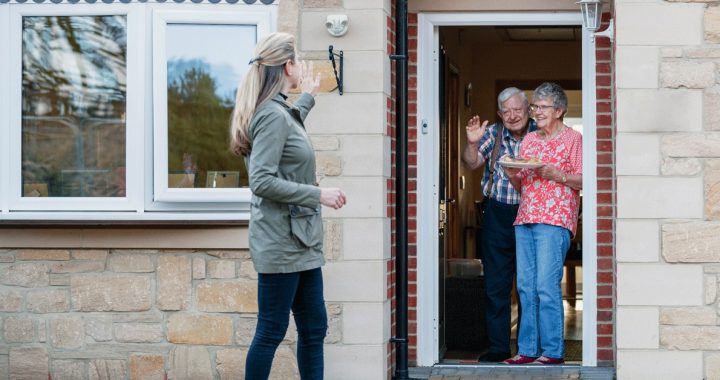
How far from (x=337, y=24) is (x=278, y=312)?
2023 millimetres

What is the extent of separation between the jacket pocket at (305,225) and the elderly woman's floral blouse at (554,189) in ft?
7.44

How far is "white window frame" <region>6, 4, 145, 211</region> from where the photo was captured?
7.11m

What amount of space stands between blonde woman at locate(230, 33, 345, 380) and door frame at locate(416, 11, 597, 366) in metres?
1.93

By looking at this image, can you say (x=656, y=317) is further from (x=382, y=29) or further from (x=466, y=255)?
(x=466, y=255)

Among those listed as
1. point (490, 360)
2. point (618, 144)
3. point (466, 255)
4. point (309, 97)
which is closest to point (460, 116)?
point (466, 255)

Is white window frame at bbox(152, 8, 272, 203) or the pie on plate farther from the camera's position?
the pie on plate

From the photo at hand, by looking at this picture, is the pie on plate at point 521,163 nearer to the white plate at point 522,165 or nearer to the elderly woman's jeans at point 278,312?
the white plate at point 522,165

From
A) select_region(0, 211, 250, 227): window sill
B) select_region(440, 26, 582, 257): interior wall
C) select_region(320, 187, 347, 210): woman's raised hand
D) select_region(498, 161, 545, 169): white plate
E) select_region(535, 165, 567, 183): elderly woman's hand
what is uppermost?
select_region(440, 26, 582, 257): interior wall

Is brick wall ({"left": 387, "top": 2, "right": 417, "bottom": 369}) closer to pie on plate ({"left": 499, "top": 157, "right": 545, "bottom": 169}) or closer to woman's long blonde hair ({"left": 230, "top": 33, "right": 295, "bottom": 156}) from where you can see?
pie on plate ({"left": 499, "top": 157, "right": 545, "bottom": 169})

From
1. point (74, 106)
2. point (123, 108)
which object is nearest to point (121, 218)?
point (123, 108)

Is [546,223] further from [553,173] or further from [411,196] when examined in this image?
[411,196]

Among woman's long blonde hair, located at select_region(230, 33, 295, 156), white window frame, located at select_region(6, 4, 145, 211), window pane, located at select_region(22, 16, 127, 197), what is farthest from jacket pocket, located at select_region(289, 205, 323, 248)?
window pane, located at select_region(22, 16, 127, 197)

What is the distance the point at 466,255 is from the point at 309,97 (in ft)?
15.7

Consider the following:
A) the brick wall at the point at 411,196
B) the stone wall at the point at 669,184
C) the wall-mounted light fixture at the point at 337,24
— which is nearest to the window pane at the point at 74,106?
the wall-mounted light fixture at the point at 337,24
